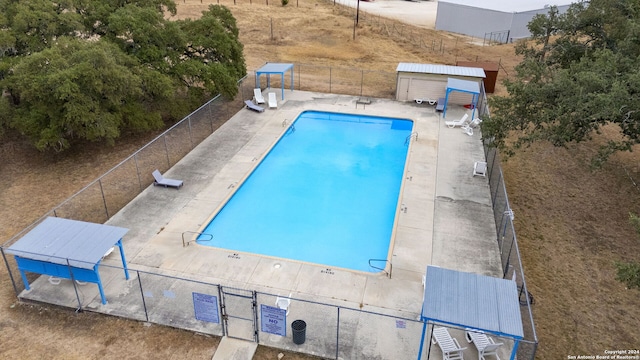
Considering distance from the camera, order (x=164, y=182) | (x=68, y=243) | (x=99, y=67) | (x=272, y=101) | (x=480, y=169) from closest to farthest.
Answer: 1. (x=68, y=243)
2. (x=99, y=67)
3. (x=164, y=182)
4. (x=480, y=169)
5. (x=272, y=101)

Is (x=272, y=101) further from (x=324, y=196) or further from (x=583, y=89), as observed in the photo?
(x=583, y=89)

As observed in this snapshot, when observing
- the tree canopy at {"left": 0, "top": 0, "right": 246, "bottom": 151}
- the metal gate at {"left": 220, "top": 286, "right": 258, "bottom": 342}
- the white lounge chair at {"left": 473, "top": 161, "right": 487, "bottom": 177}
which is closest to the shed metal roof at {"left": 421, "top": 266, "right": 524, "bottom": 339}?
the metal gate at {"left": 220, "top": 286, "right": 258, "bottom": 342}

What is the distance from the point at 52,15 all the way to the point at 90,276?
48.2ft

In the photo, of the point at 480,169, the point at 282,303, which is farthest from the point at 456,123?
the point at 282,303

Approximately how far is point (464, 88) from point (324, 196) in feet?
39.1

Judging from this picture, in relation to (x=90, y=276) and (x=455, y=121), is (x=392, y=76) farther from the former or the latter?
(x=90, y=276)

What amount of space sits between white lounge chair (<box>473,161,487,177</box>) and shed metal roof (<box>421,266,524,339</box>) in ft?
32.5

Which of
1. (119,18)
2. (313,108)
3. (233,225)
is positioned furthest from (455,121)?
(119,18)

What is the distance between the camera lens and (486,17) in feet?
169

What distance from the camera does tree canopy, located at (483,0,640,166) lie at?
1521 cm

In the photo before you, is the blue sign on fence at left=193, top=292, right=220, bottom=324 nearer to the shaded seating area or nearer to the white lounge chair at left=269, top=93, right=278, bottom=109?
the white lounge chair at left=269, top=93, right=278, bottom=109

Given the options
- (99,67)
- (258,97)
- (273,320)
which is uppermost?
(99,67)

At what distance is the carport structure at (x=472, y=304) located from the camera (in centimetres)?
1077

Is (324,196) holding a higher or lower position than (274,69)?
lower
